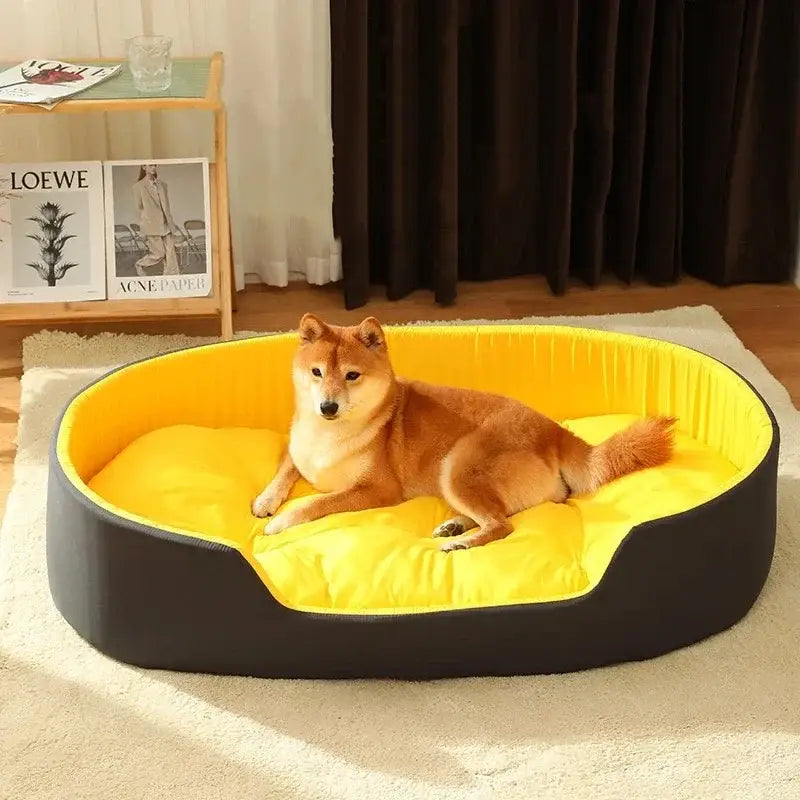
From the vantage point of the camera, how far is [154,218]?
3072 millimetres

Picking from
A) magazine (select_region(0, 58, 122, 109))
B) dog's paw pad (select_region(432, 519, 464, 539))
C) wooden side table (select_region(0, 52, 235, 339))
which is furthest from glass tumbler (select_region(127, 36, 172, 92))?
dog's paw pad (select_region(432, 519, 464, 539))

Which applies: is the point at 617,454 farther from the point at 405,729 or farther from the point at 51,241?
the point at 51,241

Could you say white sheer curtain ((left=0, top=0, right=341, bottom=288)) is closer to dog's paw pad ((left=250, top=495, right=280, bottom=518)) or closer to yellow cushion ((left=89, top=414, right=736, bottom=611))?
yellow cushion ((left=89, top=414, right=736, bottom=611))

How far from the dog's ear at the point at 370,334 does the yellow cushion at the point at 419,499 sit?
1.07ft

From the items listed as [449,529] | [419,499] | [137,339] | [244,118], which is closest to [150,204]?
[137,339]

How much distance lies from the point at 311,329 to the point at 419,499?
405 mm

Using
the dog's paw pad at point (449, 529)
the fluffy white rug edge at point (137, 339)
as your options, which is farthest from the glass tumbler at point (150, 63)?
the dog's paw pad at point (449, 529)

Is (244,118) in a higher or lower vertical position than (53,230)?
higher

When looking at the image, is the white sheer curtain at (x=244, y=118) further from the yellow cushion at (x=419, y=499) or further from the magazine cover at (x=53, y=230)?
the yellow cushion at (x=419, y=499)

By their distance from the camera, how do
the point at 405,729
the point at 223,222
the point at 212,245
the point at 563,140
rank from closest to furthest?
the point at 405,729
the point at 223,222
the point at 212,245
the point at 563,140

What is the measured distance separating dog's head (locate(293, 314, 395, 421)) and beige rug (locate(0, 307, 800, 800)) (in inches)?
21.7

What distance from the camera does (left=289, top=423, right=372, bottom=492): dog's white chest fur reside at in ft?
7.52

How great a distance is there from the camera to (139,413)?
2.46 meters

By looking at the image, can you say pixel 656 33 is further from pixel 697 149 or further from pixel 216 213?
pixel 216 213
